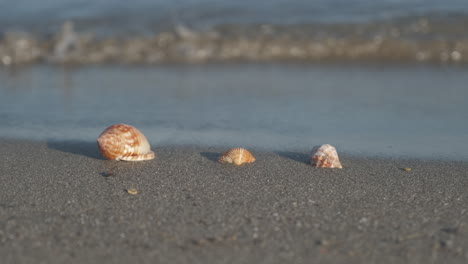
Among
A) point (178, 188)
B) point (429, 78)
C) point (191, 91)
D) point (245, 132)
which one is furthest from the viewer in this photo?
point (429, 78)

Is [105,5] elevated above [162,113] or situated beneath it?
elevated above

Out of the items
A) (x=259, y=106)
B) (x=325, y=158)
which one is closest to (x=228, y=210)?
(x=325, y=158)

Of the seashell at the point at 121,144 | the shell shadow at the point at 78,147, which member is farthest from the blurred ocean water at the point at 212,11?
the seashell at the point at 121,144

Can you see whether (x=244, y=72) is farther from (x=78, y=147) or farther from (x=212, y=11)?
(x=78, y=147)

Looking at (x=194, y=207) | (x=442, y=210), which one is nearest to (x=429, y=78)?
(x=442, y=210)

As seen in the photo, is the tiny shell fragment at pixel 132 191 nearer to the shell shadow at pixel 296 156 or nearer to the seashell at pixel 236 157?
the seashell at pixel 236 157

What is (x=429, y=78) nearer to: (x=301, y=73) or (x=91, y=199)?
(x=301, y=73)
